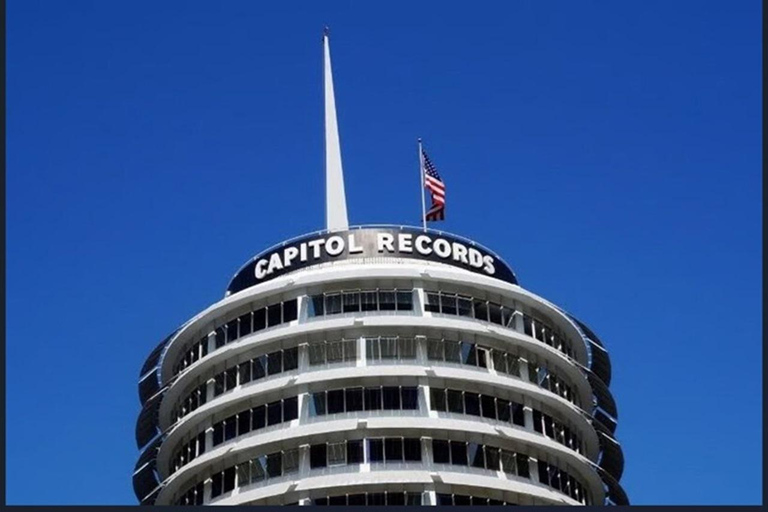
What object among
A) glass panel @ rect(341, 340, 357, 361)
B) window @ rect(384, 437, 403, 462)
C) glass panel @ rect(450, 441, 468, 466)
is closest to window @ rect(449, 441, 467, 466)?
glass panel @ rect(450, 441, 468, 466)

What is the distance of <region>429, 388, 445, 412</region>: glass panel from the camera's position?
82938 mm

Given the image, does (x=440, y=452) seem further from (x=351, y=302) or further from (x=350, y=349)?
(x=351, y=302)

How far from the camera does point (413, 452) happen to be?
8062 cm

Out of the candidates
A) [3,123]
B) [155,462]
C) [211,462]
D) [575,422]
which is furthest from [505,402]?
[3,123]

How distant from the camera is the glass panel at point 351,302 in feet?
285

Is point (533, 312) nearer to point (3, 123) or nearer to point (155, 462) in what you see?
point (155, 462)

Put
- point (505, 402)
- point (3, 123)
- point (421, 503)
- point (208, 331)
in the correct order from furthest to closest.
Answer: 1. point (208, 331)
2. point (505, 402)
3. point (421, 503)
4. point (3, 123)

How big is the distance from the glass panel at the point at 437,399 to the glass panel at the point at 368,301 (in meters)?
7.03

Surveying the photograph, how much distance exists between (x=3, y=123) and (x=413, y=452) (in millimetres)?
34732

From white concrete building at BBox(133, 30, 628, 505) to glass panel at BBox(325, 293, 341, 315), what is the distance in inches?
2.5

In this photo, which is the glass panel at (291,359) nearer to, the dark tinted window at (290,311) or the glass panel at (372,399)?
the dark tinted window at (290,311)

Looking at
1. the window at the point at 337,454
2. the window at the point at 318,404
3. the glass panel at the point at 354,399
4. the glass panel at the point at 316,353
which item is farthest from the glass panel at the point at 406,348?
the window at the point at 337,454

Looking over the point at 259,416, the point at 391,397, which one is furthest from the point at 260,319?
the point at 391,397

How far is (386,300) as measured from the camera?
87.2 meters
